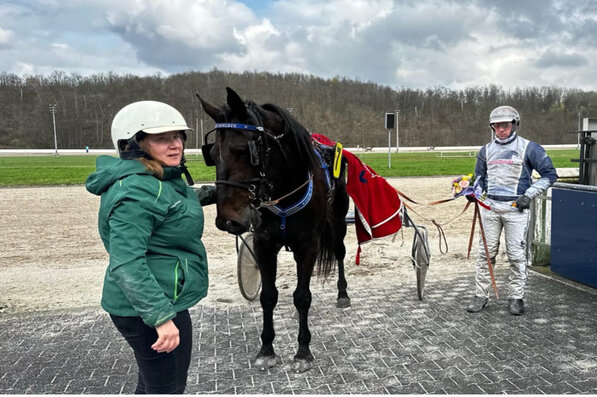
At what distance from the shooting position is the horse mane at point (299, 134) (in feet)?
10.8

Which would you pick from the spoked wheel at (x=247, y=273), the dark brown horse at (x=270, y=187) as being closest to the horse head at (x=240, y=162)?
the dark brown horse at (x=270, y=187)

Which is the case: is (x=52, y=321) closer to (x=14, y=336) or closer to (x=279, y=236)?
(x=14, y=336)

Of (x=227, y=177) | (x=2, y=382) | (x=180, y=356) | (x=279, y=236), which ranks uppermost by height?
(x=227, y=177)

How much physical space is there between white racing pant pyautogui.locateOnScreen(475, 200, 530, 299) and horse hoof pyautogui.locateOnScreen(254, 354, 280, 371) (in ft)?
7.72

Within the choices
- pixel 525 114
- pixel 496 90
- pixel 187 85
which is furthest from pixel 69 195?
pixel 496 90

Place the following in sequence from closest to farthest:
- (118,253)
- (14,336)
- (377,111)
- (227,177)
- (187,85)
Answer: (118,253) < (227,177) < (14,336) < (377,111) < (187,85)

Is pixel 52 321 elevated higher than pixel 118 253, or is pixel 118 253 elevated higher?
pixel 118 253

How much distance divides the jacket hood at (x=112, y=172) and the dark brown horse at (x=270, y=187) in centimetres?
83

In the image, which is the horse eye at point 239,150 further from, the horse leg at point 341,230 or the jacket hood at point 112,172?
the horse leg at point 341,230

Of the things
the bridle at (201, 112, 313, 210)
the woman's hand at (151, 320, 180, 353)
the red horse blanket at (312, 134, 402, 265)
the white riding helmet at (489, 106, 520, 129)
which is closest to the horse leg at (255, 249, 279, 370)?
the bridle at (201, 112, 313, 210)

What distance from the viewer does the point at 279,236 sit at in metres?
3.52

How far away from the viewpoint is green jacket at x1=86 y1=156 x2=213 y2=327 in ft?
5.78

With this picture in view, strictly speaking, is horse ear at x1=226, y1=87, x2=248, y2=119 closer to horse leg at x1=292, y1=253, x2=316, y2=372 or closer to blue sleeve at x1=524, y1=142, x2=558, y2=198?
horse leg at x1=292, y1=253, x2=316, y2=372

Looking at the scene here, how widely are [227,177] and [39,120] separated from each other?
349 ft
